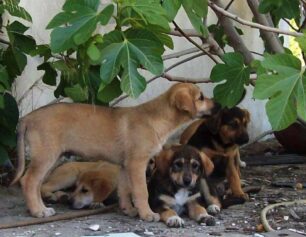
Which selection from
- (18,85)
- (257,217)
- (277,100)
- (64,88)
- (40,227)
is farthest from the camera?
(18,85)

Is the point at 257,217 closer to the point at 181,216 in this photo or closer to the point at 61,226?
the point at 181,216

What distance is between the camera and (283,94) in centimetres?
481

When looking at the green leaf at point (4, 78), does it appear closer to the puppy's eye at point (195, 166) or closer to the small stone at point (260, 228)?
the puppy's eye at point (195, 166)

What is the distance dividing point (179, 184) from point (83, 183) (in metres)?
1.01

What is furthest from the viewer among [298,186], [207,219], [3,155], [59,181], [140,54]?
[298,186]

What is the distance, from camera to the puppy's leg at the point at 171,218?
233 inches

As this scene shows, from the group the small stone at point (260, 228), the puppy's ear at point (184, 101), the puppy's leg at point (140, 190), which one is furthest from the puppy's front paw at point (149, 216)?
the puppy's ear at point (184, 101)

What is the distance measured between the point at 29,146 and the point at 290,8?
245 centimetres

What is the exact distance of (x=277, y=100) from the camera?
4824 mm

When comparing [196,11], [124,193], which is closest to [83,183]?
[124,193]

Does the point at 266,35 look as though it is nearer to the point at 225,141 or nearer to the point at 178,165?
the point at 225,141

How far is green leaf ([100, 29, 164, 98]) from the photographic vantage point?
5160 millimetres

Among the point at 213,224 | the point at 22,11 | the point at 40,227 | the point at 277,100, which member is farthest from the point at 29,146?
the point at 277,100

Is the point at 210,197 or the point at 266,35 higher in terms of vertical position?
the point at 266,35
